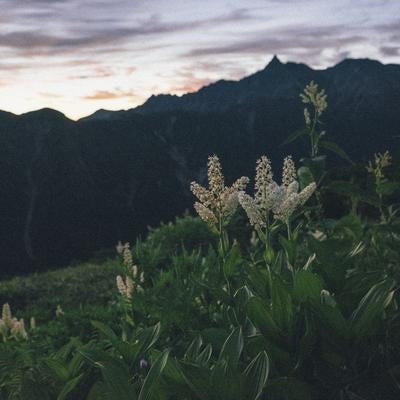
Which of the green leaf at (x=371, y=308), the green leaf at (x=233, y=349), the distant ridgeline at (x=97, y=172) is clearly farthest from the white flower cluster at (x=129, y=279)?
the distant ridgeline at (x=97, y=172)

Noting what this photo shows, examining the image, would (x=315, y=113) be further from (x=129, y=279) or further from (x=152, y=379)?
(x=152, y=379)

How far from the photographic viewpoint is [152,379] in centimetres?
251

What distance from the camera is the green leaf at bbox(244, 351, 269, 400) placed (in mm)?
2473

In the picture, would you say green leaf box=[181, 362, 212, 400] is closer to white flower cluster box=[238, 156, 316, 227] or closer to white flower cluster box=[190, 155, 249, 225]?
white flower cluster box=[238, 156, 316, 227]

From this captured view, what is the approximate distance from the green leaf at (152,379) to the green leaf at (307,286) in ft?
2.62

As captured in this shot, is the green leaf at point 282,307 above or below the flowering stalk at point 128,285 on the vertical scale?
above

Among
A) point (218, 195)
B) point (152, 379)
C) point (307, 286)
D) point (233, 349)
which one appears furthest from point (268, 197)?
point (152, 379)

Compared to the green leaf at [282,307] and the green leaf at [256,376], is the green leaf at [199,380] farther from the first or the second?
the green leaf at [282,307]

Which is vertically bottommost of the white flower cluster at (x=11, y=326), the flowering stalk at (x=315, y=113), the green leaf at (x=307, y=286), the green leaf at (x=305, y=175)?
the white flower cluster at (x=11, y=326)

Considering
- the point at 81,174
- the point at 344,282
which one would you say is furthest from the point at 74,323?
the point at 81,174

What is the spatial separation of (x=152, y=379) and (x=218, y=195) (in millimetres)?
1527

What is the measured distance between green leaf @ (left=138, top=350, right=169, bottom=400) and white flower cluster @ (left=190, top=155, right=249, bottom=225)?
4.50 feet

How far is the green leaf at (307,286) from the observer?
298 centimetres

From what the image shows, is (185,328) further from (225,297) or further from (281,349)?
(281,349)
